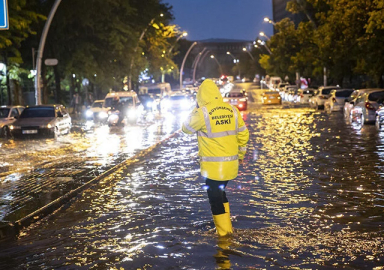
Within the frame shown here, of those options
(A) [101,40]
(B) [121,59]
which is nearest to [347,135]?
(A) [101,40]

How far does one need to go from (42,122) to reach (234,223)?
19.3m

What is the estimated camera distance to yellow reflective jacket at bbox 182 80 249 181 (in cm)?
814

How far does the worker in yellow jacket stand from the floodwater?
0.37m

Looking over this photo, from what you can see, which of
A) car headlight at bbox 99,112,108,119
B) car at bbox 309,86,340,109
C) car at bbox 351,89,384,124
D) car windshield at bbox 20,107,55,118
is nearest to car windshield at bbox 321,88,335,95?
car at bbox 309,86,340,109

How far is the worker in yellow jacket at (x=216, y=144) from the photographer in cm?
814

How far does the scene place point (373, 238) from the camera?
26.3ft

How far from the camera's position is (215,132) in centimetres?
815

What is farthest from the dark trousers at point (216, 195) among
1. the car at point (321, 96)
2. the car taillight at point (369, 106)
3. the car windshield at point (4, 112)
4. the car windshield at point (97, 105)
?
the car at point (321, 96)

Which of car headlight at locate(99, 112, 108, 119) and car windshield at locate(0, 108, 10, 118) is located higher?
car windshield at locate(0, 108, 10, 118)

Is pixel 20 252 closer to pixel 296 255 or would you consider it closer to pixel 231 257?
pixel 231 257

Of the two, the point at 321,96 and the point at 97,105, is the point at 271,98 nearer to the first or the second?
the point at 321,96

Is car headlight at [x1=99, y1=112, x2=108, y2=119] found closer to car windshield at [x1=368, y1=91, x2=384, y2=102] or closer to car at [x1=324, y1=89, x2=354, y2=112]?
car at [x1=324, y1=89, x2=354, y2=112]

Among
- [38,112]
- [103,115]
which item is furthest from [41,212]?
[103,115]

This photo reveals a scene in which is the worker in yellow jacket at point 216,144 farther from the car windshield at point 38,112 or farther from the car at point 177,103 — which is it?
the car at point 177,103
